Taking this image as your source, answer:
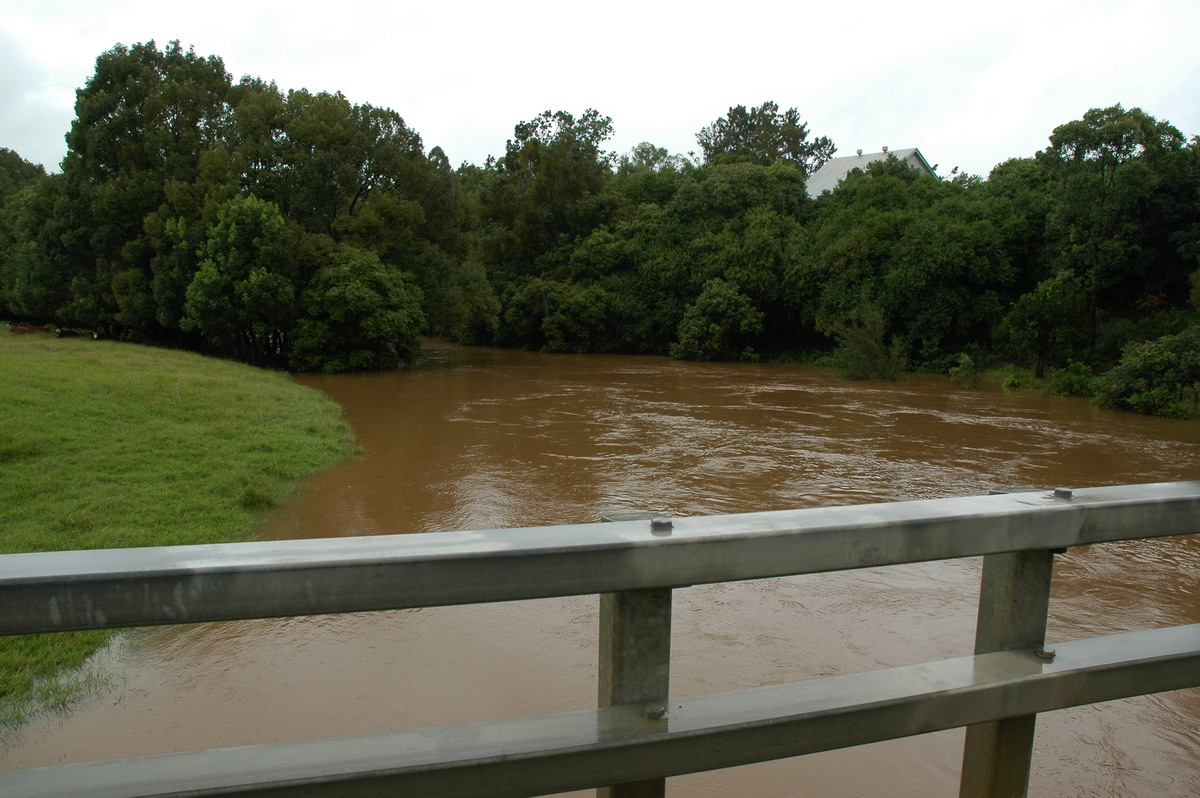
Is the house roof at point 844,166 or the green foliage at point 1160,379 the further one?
the house roof at point 844,166

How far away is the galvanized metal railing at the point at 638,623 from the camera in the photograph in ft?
4.26

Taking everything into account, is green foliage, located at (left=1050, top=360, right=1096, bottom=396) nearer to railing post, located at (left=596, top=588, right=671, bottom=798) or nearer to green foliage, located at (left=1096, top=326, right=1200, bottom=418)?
green foliage, located at (left=1096, top=326, right=1200, bottom=418)

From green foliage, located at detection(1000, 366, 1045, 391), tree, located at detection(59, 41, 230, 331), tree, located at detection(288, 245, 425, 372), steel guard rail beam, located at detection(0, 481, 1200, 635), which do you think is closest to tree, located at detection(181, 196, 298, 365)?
tree, located at detection(288, 245, 425, 372)

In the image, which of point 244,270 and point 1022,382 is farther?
point 244,270

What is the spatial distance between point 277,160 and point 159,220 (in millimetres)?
4182

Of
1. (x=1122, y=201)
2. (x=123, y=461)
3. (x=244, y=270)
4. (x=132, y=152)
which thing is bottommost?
(x=123, y=461)

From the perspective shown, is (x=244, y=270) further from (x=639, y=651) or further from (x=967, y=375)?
(x=639, y=651)

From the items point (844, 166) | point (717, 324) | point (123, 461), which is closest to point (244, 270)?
point (123, 461)

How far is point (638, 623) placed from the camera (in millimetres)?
1542

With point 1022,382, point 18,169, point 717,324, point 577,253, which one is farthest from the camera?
point 18,169

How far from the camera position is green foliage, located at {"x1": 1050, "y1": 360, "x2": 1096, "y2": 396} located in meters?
19.7

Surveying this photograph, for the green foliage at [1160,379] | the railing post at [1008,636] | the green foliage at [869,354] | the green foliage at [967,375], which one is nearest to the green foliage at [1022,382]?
the green foliage at [967,375]

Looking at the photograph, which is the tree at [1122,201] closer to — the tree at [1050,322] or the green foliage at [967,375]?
the tree at [1050,322]

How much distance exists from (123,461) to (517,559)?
8.59 m
